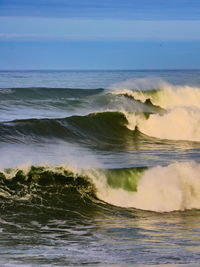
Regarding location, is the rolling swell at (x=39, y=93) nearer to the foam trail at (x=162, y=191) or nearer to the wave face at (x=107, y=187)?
the wave face at (x=107, y=187)

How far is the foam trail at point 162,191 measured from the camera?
11586 mm

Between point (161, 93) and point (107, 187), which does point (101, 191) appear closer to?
point (107, 187)

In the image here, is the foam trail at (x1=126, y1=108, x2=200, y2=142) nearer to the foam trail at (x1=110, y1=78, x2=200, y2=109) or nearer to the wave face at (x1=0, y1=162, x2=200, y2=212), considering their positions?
the foam trail at (x1=110, y1=78, x2=200, y2=109)

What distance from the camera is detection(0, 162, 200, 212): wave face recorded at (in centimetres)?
1158

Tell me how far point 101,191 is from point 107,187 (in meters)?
0.17

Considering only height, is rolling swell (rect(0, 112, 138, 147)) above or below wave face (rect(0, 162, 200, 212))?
above

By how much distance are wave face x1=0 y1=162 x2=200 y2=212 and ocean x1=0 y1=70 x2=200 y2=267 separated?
0.06 feet

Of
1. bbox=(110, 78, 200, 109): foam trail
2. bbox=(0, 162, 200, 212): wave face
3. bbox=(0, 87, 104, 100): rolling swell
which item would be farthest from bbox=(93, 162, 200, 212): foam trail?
bbox=(0, 87, 104, 100): rolling swell

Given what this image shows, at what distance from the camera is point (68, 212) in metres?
10.9

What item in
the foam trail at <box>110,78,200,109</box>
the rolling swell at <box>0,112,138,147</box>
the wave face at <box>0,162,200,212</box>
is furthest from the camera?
the foam trail at <box>110,78,200,109</box>

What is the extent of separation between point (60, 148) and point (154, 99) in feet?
47.5

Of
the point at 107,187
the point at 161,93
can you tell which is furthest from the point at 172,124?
the point at 107,187

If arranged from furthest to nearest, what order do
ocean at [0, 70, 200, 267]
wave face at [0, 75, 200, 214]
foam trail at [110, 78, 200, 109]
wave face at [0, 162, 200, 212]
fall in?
foam trail at [110, 78, 200, 109], wave face at [0, 75, 200, 214], wave face at [0, 162, 200, 212], ocean at [0, 70, 200, 267]

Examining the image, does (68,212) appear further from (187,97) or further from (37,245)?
(187,97)
